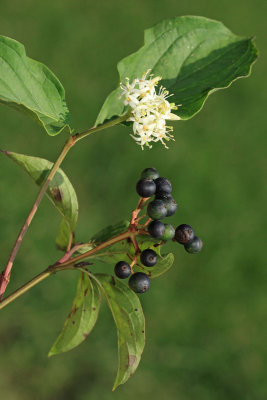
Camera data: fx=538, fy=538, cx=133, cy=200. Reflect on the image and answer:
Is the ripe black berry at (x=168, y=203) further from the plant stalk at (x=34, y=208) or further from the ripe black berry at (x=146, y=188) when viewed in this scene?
the plant stalk at (x=34, y=208)

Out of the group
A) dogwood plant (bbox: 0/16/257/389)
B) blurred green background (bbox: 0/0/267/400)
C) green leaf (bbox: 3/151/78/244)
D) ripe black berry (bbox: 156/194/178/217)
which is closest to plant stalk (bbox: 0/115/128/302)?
dogwood plant (bbox: 0/16/257/389)

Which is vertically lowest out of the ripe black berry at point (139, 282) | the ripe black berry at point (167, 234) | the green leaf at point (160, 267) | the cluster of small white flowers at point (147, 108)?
the ripe black berry at point (139, 282)

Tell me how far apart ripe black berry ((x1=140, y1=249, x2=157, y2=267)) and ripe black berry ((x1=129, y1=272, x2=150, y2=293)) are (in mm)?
57

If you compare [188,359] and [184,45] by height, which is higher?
[184,45]

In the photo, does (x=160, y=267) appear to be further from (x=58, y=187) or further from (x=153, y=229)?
(x=58, y=187)

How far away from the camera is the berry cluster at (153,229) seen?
130 cm

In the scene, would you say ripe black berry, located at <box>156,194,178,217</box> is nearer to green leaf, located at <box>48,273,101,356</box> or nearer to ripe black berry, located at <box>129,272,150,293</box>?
ripe black berry, located at <box>129,272,150,293</box>

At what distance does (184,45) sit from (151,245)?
62 centimetres

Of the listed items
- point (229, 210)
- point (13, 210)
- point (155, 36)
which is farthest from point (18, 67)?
point (229, 210)

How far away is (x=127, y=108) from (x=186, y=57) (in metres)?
0.24

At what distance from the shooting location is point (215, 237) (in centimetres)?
419

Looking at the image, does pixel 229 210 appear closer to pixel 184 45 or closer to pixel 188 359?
pixel 188 359

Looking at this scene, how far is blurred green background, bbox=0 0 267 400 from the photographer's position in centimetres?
356

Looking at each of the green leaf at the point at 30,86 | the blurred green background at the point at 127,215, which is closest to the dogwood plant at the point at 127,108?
the green leaf at the point at 30,86
